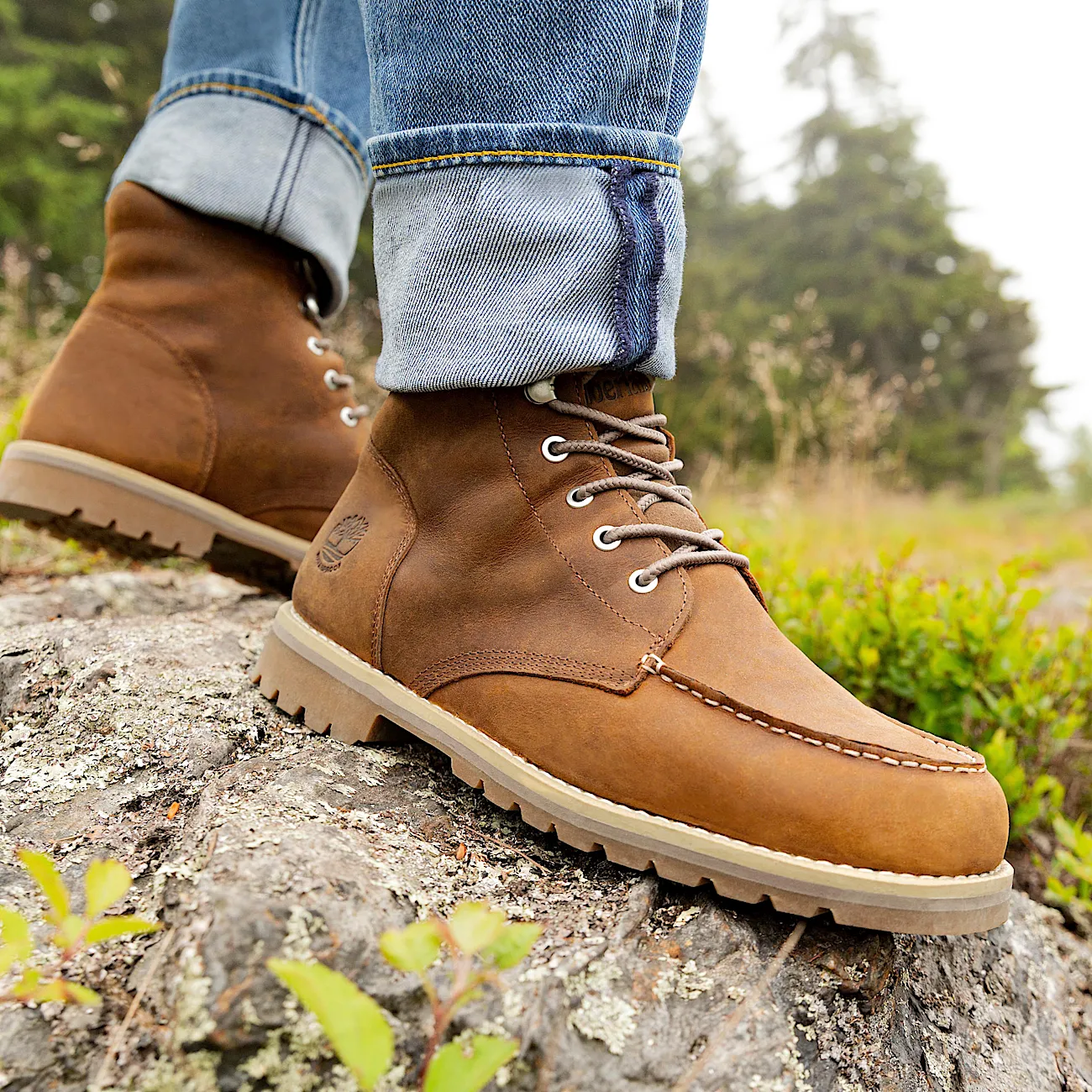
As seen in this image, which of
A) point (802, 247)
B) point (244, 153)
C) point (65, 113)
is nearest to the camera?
point (244, 153)

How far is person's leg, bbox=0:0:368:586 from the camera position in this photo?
168 centimetres

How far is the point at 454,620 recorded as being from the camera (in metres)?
1.27

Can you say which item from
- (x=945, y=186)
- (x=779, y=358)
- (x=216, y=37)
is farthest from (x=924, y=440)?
(x=216, y=37)

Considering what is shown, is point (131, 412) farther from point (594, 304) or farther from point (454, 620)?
point (594, 304)

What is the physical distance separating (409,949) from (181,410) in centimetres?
141

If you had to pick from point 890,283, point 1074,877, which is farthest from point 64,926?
point 890,283

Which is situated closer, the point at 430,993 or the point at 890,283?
the point at 430,993

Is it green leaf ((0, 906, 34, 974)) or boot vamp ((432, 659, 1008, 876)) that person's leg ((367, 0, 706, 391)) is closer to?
boot vamp ((432, 659, 1008, 876))

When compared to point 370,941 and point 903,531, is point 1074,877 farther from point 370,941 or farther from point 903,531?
point 903,531

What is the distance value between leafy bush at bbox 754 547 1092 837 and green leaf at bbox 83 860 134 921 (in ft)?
5.18

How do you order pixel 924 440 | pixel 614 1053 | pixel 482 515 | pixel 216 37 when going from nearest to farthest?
1. pixel 614 1053
2. pixel 482 515
3. pixel 216 37
4. pixel 924 440

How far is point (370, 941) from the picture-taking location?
0.88m

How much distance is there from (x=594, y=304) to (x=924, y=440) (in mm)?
20297

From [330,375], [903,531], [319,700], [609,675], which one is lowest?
[903,531]
